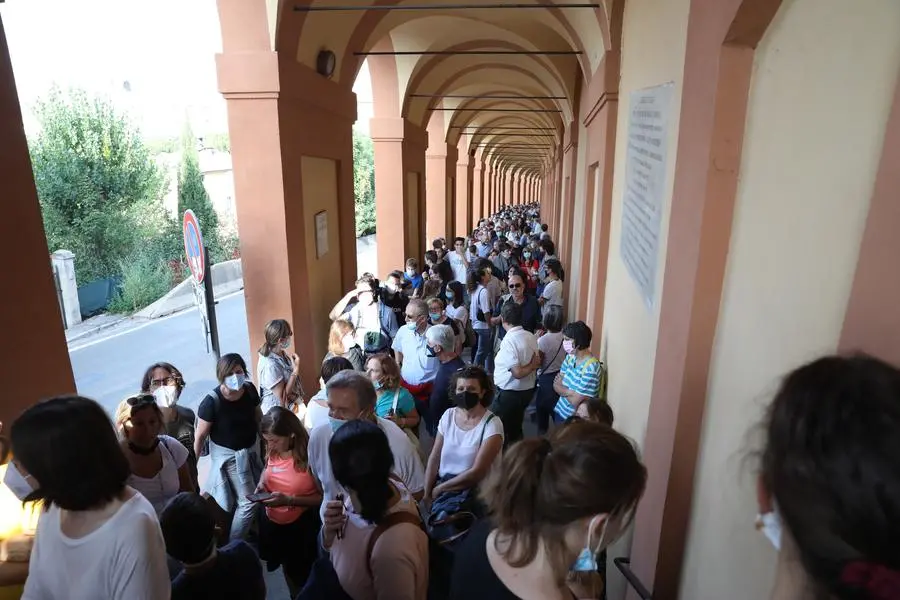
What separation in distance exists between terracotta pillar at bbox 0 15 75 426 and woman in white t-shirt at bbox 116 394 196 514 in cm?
53

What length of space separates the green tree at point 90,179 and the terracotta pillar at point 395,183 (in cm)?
1134

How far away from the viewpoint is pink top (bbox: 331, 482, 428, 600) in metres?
1.84

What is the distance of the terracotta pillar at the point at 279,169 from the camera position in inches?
209

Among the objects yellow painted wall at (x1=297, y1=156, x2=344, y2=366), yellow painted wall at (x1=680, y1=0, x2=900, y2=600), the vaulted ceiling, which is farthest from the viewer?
yellow painted wall at (x1=297, y1=156, x2=344, y2=366)

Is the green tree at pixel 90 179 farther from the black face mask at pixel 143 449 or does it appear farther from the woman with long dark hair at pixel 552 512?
the woman with long dark hair at pixel 552 512

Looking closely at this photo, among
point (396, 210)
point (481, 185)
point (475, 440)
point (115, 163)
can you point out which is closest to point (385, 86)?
point (396, 210)

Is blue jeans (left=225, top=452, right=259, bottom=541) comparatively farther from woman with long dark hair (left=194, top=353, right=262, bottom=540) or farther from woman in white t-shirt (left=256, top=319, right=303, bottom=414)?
woman in white t-shirt (left=256, top=319, right=303, bottom=414)

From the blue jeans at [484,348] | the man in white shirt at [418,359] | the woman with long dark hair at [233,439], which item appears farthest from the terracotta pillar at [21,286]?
the blue jeans at [484,348]

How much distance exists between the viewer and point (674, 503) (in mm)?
2344

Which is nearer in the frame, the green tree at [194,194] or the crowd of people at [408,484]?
the crowd of people at [408,484]

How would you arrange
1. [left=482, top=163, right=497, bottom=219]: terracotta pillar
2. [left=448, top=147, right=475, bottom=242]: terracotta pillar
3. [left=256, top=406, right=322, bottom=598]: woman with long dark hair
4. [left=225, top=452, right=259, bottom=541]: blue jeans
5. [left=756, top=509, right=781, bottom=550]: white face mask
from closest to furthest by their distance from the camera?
[left=756, top=509, right=781, bottom=550]: white face mask < [left=256, top=406, right=322, bottom=598]: woman with long dark hair < [left=225, top=452, right=259, bottom=541]: blue jeans < [left=448, top=147, right=475, bottom=242]: terracotta pillar < [left=482, top=163, right=497, bottom=219]: terracotta pillar

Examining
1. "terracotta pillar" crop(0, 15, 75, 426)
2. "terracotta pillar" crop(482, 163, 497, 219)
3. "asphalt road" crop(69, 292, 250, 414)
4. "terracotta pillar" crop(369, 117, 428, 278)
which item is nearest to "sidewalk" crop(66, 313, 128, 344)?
"asphalt road" crop(69, 292, 250, 414)

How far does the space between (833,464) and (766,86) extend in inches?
58.2

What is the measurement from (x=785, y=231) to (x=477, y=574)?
4.43ft
